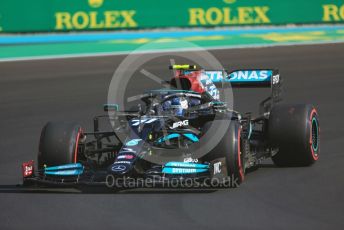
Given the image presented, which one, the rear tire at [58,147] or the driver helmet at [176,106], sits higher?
the driver helmet at [176,106]

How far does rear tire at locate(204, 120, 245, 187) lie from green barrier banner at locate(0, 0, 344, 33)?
17.1m

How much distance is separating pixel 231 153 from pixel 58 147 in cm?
185

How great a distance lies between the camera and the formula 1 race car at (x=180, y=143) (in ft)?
28.6

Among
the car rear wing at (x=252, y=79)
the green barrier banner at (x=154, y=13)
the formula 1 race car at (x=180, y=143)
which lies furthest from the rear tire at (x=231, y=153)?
the green barrier banner at (x=154, y=13)

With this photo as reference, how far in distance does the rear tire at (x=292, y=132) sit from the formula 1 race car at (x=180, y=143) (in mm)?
11

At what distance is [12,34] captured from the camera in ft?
83.1

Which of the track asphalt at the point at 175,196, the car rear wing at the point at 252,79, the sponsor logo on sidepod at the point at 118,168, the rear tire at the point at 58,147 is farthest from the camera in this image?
the car rear wing at the point at 252,79

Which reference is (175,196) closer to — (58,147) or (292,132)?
(58,147)

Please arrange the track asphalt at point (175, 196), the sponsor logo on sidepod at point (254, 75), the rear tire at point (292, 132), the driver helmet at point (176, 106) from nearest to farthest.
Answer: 1. the track asphalt at point (175, 196)
2. the rear tire at point (292, 132)
3. the driver helmet at point (176, 106)
4. the sponsor logo on sidepod at point (254, 75)

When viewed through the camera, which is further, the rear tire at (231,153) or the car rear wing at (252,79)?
the car rear wing at (252,79)

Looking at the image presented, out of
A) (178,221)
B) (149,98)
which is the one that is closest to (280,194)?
(178,221)

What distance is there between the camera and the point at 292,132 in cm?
980

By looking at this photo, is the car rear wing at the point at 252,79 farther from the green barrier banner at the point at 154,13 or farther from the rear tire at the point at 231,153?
the green barrier banner at the point at 154,13

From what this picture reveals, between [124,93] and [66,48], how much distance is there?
7.39 meters
